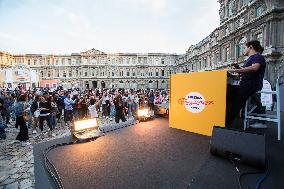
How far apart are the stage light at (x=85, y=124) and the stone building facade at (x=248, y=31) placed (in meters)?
16.8

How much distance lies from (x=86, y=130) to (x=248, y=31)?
1215 inches

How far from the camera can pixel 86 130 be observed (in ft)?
12.6

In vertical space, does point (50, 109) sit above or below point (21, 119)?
above

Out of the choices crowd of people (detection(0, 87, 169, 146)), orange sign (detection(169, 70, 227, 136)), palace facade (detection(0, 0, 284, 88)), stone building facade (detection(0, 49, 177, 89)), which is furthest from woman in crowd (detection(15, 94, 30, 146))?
stone building facade (detection(0, 49, 177, 89))

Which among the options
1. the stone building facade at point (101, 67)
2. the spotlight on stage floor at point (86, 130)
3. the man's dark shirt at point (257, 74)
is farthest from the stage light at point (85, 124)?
the stone building facade at point (101, 67)

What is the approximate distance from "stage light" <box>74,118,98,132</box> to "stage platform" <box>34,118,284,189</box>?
0.36m

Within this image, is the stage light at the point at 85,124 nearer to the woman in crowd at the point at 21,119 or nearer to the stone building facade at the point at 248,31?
the woman in crowd at the point at 21,119

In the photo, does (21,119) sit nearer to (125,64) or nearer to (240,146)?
(240,146)

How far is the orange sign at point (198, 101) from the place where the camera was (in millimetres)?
3508

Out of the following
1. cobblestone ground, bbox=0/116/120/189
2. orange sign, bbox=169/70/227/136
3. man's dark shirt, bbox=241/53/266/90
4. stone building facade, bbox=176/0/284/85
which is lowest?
cobblestone ground, bbox=0/116/120/189

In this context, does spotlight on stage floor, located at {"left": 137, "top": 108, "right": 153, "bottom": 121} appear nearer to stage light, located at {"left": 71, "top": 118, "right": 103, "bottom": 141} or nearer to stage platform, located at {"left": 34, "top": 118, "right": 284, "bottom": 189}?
stage light, located at {"left": 71, "top": 118, "right": 103, "bottom": 141}

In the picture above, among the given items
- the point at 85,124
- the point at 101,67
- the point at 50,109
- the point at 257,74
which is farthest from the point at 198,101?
the point at 101,67

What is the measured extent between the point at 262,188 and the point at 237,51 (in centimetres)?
3348

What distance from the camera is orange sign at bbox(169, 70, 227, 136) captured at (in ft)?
11.5
